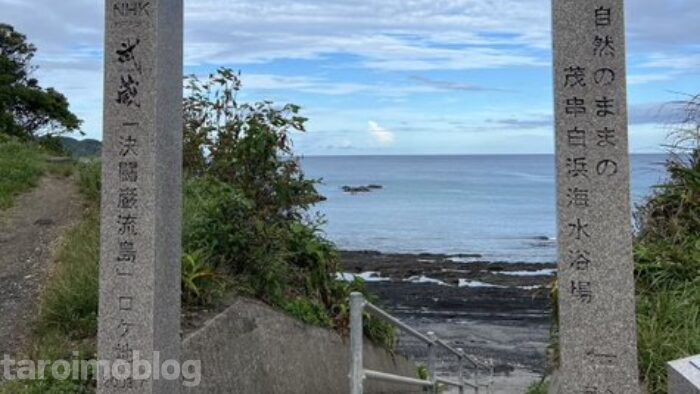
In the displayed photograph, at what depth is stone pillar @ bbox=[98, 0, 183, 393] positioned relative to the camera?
4.48m

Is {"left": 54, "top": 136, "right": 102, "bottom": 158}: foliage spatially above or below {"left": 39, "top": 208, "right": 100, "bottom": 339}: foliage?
above

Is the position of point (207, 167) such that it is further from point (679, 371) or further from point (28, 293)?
point (679, 371)

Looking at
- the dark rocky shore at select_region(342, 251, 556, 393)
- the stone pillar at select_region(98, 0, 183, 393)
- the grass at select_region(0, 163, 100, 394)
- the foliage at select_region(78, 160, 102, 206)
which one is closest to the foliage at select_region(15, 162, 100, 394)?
the grass at select_region(0, 163, 100, 394)

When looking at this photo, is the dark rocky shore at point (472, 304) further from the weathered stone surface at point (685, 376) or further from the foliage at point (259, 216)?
the weathered stone surface at point (685, 376)

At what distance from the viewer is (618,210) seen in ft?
13.3

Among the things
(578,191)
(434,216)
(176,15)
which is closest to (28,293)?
(176,15)

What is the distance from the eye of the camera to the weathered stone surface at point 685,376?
3291mm

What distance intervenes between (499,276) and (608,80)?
21845mm

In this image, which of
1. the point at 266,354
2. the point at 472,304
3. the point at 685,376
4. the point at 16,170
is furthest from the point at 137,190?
the point at 472,304

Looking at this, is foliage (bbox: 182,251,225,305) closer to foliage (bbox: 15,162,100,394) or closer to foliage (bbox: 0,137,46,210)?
foliage (bbox: 15,162,100,394)

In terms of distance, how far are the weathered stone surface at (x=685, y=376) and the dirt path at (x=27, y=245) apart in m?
4.47

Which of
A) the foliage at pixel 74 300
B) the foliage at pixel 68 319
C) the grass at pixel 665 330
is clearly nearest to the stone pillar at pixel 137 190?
the foliage at pixel 68 319

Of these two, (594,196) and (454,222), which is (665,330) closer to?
(594,196)

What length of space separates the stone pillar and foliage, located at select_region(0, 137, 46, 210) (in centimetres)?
664
